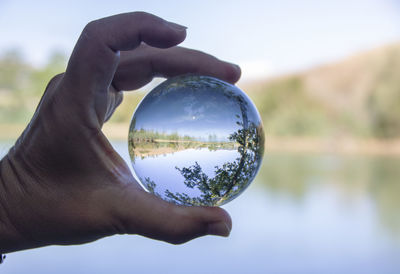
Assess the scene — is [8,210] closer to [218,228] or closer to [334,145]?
[218,228]

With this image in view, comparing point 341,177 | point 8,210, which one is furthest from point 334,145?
point 8,210

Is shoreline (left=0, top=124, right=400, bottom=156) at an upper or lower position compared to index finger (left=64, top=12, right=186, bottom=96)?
lower

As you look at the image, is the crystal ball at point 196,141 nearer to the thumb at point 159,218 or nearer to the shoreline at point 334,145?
the thumb at point 159,218

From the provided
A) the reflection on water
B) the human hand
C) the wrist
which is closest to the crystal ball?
the human hand

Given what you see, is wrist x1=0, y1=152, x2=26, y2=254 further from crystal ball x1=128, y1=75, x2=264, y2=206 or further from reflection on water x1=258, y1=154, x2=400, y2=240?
reflection on water x1=258, y1=154, x2=400, y2=240

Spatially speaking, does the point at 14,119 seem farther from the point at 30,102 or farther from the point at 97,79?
the point at 97,79

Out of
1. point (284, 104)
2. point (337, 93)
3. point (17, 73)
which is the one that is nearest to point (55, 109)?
point (17, 73)
